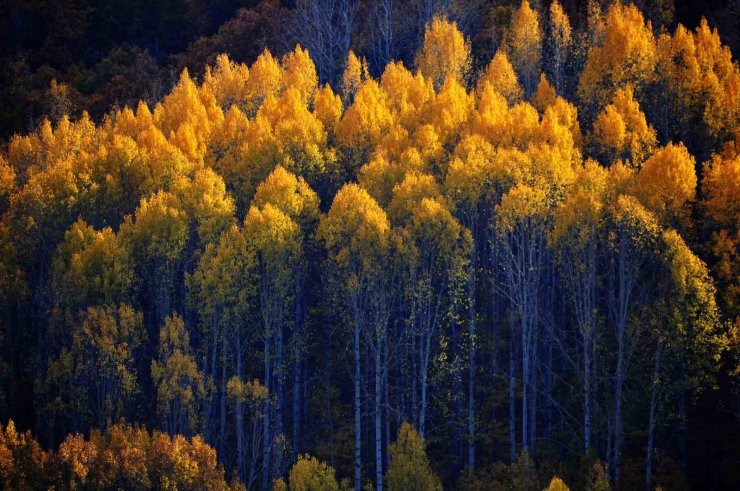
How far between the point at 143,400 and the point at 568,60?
45685mm

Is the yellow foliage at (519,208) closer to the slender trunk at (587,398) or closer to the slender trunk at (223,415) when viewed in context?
the slender trunk at (587,398)

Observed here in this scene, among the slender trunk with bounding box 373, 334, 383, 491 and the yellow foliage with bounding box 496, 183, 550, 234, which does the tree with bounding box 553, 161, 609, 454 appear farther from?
the slender trunk with bounding box 373, 334, 383, 491

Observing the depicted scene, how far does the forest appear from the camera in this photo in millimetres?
49312

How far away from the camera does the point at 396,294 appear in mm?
54062

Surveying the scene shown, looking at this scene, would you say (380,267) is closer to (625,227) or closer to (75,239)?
(625,227)

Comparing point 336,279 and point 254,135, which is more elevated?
point 254,135

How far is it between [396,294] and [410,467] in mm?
10256

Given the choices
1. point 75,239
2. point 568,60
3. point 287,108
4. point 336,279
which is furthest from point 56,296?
point 568,60

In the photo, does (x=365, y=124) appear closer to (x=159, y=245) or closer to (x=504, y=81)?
(x=504, y=81)

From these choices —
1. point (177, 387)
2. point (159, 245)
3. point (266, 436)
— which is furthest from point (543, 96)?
point (177, 387)

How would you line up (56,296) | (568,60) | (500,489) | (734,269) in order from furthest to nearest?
1. (568,60)
2. (56,296)
3. (734,269)
4. (500,489)

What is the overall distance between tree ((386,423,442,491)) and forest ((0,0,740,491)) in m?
0.11

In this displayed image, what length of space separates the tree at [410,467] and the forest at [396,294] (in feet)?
0.35

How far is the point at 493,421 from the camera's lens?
53.8 meters
